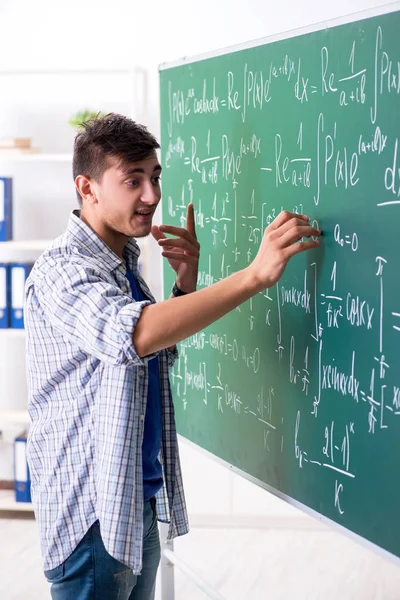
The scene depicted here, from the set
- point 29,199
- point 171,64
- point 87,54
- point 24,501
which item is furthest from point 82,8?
point 24,501

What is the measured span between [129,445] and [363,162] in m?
0.73

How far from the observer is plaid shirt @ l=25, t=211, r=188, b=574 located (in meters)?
1.62

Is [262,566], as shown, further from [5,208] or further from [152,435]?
[5,208]

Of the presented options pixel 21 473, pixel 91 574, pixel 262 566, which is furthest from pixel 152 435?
pixel 21 473

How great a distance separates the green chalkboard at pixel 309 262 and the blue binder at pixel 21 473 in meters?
1.72

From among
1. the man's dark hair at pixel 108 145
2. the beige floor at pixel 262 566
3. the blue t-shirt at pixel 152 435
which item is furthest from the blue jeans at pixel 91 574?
the beige floor at pixel 262 566

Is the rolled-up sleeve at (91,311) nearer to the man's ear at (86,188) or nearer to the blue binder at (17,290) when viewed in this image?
the man's ear at (86,188)

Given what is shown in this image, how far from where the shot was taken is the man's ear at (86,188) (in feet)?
5.75

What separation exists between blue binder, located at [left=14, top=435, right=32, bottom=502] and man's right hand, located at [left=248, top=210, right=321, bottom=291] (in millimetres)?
2518

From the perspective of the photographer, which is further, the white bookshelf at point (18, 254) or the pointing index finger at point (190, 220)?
the white bookshelf at point (18, 254)

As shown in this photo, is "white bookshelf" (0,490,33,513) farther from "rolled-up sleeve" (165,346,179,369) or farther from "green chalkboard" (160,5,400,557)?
"rolled-up sleeve" (165,346,179,369)

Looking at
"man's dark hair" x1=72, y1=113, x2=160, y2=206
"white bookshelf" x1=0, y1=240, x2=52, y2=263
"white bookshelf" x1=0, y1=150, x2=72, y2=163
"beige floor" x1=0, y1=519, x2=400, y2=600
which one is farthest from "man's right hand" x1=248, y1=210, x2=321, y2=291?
"white bookshelf" x1=0, y1=240, x2=52, y2=263

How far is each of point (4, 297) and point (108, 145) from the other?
2.18 metres

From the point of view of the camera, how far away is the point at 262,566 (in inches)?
134
